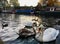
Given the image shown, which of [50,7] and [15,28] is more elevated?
[50,7]

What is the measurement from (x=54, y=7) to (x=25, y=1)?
0.85ft

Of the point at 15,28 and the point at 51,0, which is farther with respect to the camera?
the point at 15,28

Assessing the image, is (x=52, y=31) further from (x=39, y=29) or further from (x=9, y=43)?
Answer: (x=9, y=43)

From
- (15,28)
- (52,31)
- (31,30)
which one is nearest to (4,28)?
(15,28)

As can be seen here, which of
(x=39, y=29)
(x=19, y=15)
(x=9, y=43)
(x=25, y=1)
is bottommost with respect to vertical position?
(x=9, y=43)

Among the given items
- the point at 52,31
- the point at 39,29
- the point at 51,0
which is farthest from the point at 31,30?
the point at 51,0

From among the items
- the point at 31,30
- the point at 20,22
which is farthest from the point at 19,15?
the point at 31,30

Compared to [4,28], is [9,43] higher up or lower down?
lower down

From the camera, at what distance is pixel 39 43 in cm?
124

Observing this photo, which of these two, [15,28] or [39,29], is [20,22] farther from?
[39,29]

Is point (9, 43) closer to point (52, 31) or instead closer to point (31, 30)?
point (31, 30)

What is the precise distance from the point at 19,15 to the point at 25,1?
0.14 m

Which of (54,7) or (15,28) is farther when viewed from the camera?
(15,28)

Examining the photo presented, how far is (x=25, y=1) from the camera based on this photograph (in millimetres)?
1222
